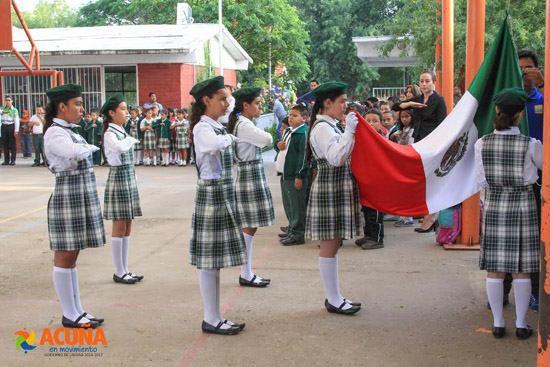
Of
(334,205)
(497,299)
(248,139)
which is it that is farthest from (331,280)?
(248,139)

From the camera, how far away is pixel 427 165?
5.39 metres

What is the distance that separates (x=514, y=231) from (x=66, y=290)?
3390 mm

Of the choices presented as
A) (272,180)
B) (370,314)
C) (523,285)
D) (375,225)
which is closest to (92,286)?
(370,314)

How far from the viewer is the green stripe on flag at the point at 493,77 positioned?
540 centimetres

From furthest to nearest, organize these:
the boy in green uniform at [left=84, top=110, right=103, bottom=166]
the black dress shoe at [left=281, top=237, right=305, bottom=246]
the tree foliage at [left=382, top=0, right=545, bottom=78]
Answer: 1. the boy in green uniform at [left=84, top=110, right=103, bottom=166]
2. the tree foliage at [left=382, top=0, right=545, bottom=78]
3. the black dress shoe at [left=281, top=237, right=305, bottom=246]

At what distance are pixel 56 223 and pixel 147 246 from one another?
Answer: 3.13 m

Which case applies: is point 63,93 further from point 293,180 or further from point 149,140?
point 149,140

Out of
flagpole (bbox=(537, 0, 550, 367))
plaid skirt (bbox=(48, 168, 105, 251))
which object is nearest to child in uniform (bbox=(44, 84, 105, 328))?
plaid skirt (bbox=(48, 168, 105, 251))

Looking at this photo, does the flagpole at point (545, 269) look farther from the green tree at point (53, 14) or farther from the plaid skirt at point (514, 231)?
the green tree at point (53, 14)

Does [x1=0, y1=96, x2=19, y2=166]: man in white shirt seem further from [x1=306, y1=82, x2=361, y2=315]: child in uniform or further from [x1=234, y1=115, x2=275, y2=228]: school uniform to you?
[x1=306, y1=82, x2=361, y2=315]: child in uniform

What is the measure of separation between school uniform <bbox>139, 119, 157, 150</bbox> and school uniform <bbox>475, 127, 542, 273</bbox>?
48.2 ft

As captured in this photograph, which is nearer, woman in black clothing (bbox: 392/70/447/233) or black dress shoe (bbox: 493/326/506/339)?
black dress shoe (bbox: 493/326/506/339)

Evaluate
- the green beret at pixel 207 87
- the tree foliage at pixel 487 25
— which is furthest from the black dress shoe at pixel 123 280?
the tree foliage at pixel 487 25

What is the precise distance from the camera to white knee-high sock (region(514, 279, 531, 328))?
15.6ft
